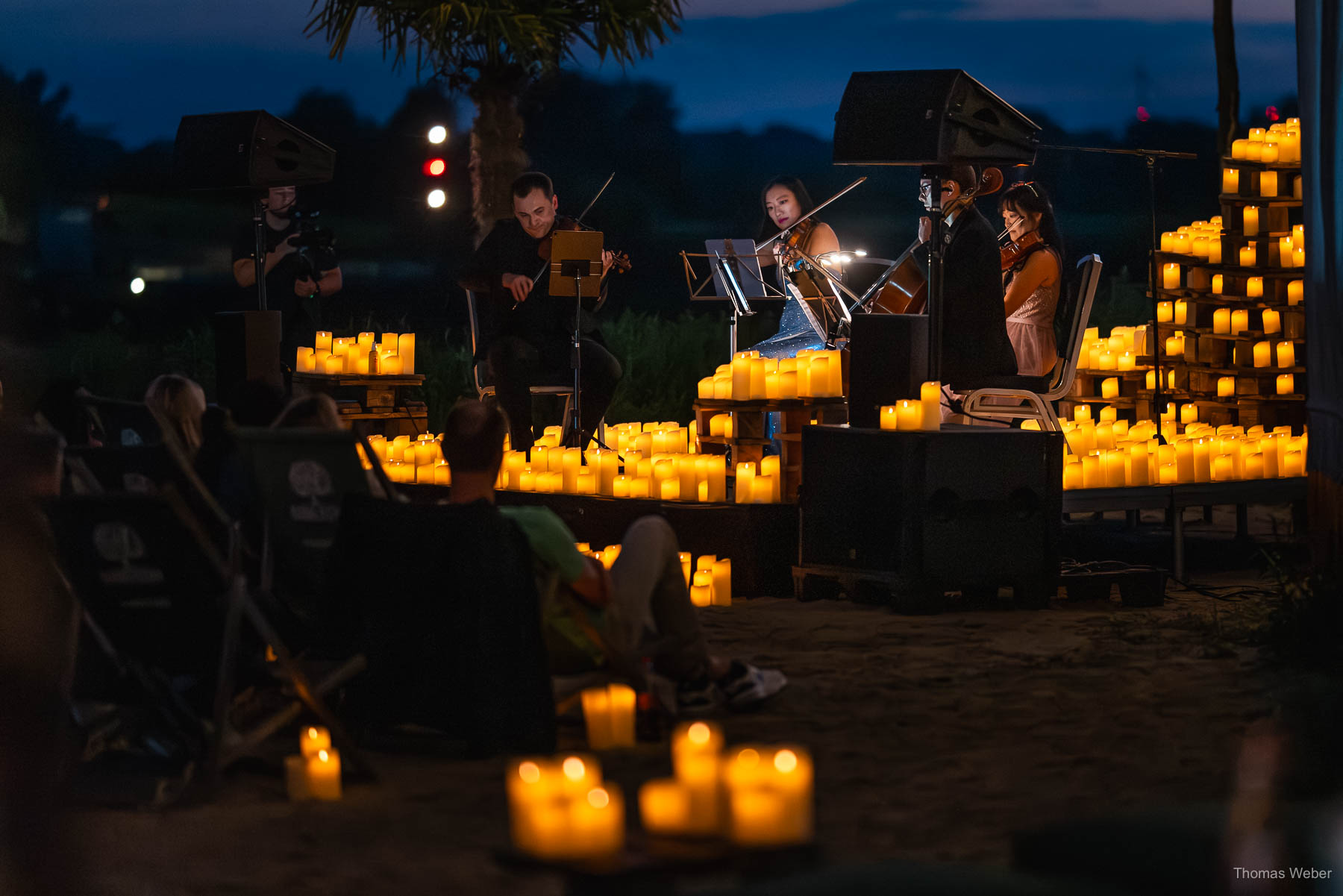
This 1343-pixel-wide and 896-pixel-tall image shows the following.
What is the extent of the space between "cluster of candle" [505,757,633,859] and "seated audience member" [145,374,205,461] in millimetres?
2670

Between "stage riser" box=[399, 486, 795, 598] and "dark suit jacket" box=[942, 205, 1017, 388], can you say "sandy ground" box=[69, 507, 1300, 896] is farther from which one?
"dark suit jacket" box=[942, 205, 1017, 388]

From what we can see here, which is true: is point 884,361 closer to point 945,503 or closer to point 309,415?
point 945,503

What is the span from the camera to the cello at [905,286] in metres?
7.79

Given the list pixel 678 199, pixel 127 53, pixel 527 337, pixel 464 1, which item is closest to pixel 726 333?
pixel 464 1

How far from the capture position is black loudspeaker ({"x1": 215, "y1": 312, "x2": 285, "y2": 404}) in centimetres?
766

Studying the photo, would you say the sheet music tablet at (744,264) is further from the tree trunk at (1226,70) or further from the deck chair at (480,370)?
the tree trunk at (1226,70)

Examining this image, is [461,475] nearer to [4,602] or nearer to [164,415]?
[164,415]

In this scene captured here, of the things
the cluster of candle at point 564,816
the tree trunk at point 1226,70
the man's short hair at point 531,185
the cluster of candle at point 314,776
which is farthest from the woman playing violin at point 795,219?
the cluster of candle at point 564,816

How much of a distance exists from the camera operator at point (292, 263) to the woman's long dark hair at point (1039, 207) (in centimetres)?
372

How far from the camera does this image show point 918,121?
6.57 meters

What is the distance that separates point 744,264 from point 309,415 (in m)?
4.23

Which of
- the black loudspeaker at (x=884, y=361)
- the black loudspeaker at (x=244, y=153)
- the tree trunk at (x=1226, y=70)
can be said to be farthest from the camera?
the tree trunk at (x=1226, y=70)

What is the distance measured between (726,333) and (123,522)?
1086 centimetres

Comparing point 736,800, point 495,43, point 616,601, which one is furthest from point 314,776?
point 495,43
